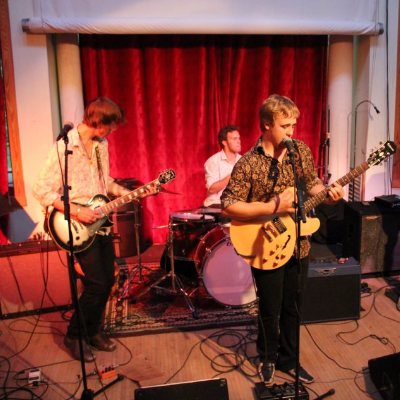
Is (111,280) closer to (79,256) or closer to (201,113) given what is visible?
(79,256)

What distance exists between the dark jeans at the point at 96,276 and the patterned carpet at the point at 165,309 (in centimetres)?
48

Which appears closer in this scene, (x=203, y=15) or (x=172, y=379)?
(x=172, y=379)

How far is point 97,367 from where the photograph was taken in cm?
299

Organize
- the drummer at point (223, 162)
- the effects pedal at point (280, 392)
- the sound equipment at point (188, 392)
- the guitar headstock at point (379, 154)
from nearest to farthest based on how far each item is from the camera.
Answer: the sound equipment at point (188, 392), the effects pedal at point (280, 392), the guitar headstock at point (379, 154), the drummer at point (223, 162)

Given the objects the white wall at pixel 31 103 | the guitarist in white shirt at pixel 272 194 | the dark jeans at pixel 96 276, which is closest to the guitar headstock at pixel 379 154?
the guitarist in white shirt at pixel 272 194

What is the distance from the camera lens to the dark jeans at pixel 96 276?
116 inches

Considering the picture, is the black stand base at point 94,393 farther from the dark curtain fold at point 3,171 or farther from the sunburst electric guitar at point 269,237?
the dark curtain fold at point 3,171

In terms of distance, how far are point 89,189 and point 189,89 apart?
2630 millimetres

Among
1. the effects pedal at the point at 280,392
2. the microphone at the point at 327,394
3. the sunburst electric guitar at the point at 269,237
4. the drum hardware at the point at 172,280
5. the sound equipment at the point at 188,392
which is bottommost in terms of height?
the microphone at the point at 327,394

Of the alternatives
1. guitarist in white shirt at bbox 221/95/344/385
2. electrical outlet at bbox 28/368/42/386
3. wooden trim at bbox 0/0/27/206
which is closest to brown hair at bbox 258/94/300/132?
guitarist in white shirt at bbox 221/95/344/385

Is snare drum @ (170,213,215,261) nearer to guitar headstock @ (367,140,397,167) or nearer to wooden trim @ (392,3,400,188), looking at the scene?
guitar headstock @ (367,140,397,167)

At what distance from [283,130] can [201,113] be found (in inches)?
118

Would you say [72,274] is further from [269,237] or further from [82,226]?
[269,237]

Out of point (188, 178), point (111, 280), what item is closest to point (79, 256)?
Answer: point (111, 280)
